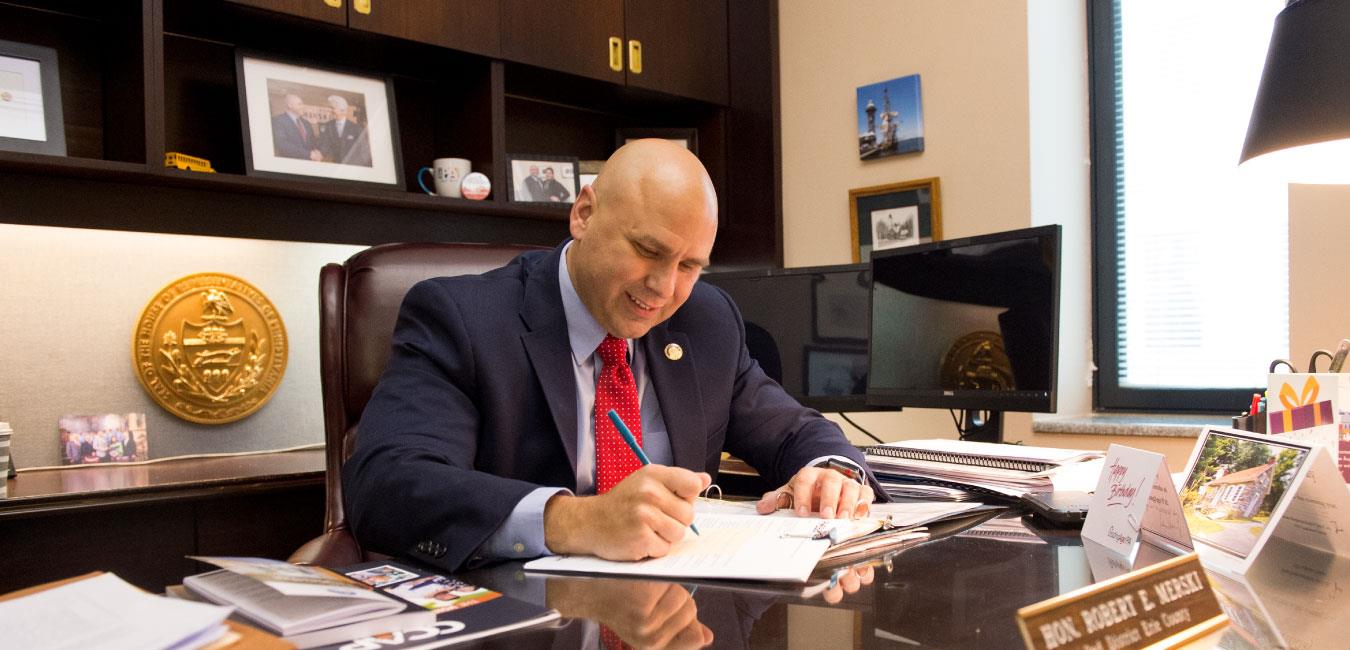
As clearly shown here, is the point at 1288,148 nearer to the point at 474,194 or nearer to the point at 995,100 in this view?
the point at 995,100

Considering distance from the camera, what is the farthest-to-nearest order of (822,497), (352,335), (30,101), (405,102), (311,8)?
1. (405,102)
2. (311,8)
3. (30,101)
4. (352,335)
5. (822,497)

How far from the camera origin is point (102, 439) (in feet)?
7.88

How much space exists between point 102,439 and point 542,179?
1394mm

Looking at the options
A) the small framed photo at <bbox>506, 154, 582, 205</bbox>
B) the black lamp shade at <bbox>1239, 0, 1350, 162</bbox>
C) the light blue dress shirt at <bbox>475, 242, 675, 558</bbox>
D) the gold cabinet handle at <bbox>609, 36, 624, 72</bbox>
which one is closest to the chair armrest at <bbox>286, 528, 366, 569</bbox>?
the light blue dress shirt at <bbox>475, 242, 675, 558</bbox>

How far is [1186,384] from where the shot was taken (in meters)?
3.05

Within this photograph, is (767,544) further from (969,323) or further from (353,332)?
(969,323)

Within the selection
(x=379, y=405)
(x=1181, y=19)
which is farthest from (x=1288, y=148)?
(x=1181, y=19)

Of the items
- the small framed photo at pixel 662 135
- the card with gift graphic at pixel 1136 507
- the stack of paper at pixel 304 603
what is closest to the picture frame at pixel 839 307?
the card with gift graphic at pixel 1136 507

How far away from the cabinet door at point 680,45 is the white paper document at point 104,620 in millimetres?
2714

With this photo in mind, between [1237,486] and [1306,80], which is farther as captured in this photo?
[1306,80]

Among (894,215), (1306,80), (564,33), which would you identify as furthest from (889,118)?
(1306,80)

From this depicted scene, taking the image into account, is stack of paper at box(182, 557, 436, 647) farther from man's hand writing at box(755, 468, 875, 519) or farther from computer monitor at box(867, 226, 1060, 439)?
computer monitor at box(867, 226, 1060, 439)

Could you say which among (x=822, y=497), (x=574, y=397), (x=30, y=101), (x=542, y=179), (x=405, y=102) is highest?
(x=405, y=102)

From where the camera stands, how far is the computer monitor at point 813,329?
7.52ft
